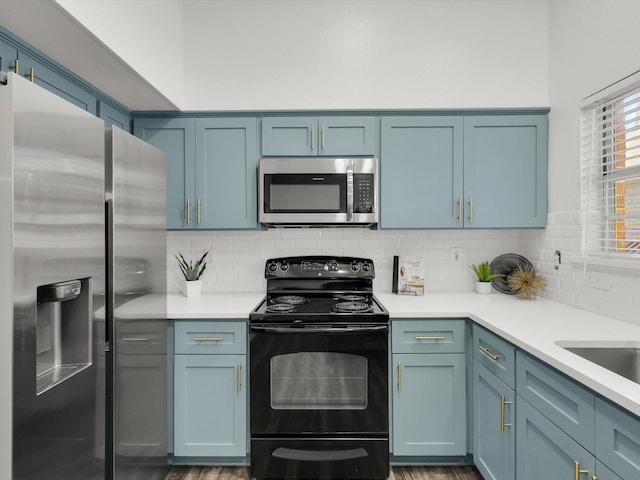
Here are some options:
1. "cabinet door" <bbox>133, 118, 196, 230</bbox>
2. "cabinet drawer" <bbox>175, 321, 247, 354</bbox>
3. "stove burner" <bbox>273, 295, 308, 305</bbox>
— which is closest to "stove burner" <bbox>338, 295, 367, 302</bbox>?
"stove burner" <bbox>273, 295, 308, 305</bbox>

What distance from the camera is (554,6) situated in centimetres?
259

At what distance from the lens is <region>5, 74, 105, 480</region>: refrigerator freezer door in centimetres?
104

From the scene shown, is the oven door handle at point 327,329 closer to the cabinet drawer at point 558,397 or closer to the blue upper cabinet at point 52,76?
the cabinet drawer at point 558,397

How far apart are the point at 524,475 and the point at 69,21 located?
2414mm

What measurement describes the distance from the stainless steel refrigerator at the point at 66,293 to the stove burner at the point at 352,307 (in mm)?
982

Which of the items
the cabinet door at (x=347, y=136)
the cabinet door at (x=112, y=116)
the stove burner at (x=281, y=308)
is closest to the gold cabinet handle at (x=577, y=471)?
the stove burner at (x=281, y=308)

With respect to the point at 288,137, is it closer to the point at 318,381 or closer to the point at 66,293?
the point at 318,381

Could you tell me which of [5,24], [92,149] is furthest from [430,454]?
[5,24]

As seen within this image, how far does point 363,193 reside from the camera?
259 cm

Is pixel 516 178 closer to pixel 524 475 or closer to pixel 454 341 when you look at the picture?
pixel 454 341

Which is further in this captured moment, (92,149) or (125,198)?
(125,198)

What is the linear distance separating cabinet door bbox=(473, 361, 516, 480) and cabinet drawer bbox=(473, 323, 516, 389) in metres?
0.04

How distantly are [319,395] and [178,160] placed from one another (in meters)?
1.65

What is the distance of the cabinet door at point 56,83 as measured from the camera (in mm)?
1688
